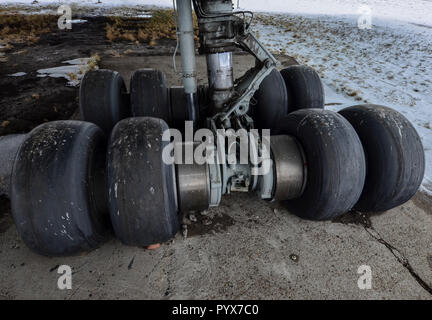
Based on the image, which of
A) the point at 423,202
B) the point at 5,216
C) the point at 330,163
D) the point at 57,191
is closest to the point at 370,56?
the point at 423,202

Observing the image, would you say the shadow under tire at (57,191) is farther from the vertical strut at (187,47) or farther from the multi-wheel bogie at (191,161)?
the vertical strut at (187,47)

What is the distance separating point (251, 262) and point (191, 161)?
0.90m

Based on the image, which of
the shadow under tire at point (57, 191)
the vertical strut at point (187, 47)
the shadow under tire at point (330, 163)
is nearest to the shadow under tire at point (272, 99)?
the vertical strut at point (187, 47)

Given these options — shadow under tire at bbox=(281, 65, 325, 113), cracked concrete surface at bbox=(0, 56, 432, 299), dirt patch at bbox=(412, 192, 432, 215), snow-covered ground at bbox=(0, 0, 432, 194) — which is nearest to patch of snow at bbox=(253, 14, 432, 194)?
snow-covered ground at bbox=(0, 0, 432, 194)

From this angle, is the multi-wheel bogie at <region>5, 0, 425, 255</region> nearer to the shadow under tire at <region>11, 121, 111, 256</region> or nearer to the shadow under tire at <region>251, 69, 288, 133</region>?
the shadow under tire at <region>11, 121, 111, 256</region>

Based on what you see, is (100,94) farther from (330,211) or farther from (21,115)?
(330,211)

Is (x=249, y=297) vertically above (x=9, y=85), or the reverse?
(x=9, y=85)

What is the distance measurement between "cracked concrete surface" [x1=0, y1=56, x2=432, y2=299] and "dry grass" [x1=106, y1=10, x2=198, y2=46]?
864cm

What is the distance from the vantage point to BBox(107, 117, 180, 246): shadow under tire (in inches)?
69.9

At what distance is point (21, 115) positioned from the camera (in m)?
4.45

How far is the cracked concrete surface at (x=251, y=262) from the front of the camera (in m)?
1.97

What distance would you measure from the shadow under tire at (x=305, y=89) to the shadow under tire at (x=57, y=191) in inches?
97.2
